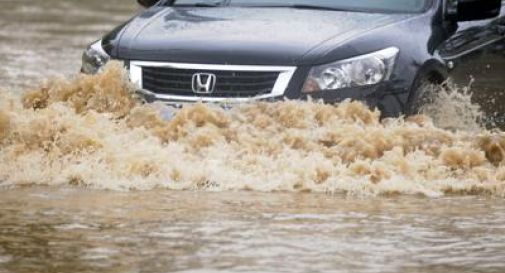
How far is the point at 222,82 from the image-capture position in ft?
38.1

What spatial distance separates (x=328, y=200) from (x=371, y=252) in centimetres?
193

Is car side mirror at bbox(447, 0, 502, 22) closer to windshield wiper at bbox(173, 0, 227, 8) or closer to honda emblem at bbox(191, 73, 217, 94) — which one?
windshield wiper at bbox(173, 0, 227, 8)

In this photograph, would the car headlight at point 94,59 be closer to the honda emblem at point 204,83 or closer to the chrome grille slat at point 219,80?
the chrome grille slat at point 219,80

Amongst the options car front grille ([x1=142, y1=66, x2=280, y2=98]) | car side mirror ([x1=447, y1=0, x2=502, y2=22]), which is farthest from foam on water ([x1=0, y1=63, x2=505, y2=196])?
car side mirror ([x1=447, y1=0, x2=502, y2=22])

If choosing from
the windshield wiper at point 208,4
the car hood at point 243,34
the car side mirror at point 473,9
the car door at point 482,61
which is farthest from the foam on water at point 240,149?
the windshield wiper at point 208,4

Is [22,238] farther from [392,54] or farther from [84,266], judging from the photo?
[392,54]

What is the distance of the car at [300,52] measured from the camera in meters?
11.5

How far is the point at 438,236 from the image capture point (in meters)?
8.96

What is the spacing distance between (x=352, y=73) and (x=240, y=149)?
0.91 metres

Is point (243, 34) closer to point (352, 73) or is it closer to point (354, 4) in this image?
point (352, 73)

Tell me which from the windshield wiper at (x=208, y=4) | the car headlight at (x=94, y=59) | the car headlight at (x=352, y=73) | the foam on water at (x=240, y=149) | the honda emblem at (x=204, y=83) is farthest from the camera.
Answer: the windshield wiper at (x=208, y=4)

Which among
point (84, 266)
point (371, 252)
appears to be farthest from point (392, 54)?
point (84, 266)

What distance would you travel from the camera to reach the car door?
1253cm

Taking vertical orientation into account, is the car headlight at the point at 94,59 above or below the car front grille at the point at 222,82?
above
